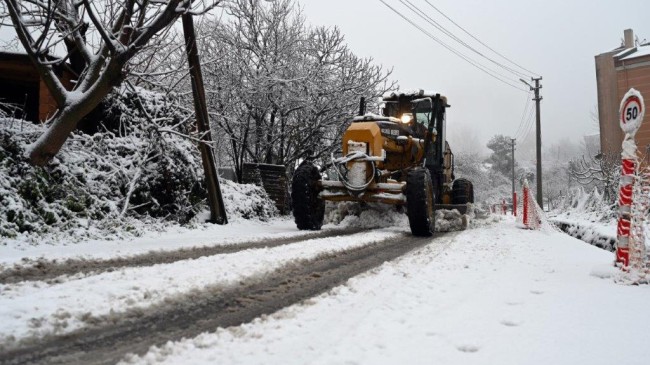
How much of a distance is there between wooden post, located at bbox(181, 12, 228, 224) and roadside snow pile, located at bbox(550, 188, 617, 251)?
8.70 meters

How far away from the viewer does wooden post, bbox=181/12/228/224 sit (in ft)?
25.6

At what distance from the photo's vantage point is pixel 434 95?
977cm

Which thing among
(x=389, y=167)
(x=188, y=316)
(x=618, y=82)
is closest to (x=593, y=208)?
(x=389, y=167)

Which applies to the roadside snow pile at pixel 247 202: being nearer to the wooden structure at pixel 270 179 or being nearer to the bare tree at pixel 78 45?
the wooden structure at pixel 270 179

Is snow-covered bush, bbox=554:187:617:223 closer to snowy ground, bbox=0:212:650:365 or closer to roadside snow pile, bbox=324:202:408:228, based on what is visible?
roadside snow pile, bbox=324:202:408:228

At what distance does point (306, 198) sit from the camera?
26.7 ft

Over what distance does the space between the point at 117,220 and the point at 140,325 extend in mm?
4715

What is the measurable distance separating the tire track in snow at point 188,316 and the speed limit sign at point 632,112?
281 centimetres


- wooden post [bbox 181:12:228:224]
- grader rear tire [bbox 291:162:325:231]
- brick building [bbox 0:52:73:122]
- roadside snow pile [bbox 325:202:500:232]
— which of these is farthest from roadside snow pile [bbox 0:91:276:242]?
roadside snow pile [bbox 325:202:500:232]

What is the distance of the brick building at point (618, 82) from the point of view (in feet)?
89.8

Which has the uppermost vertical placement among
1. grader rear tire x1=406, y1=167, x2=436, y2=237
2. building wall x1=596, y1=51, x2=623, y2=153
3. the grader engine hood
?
building wall x1=596, y1=51, x2=623, y2=153

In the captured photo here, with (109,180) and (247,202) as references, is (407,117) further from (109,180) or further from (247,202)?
(109,180)

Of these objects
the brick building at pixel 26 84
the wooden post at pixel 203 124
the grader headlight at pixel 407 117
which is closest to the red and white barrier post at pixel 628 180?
the grader headlight at pixel 407 117

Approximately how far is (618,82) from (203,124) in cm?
3129
